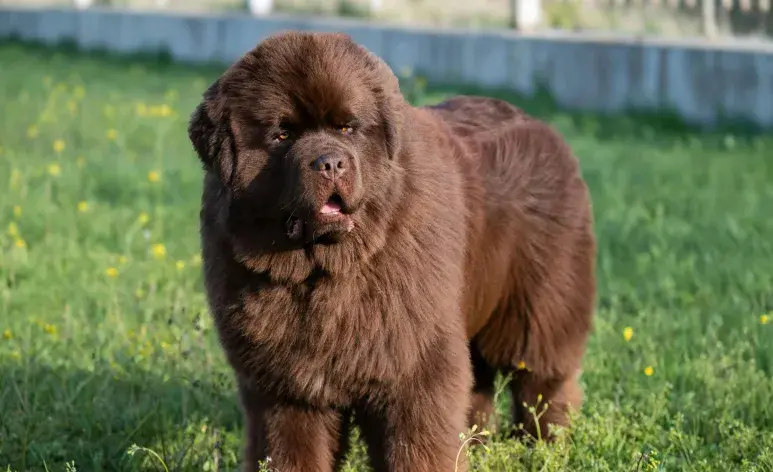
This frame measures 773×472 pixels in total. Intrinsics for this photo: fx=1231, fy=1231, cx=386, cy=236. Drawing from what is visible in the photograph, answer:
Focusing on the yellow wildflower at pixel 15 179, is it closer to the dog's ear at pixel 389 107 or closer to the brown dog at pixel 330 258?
the brown dog at pixel 330 258

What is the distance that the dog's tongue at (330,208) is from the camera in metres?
3.69

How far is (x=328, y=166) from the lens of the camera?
11.8ft

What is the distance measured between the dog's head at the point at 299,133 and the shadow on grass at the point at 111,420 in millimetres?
1100

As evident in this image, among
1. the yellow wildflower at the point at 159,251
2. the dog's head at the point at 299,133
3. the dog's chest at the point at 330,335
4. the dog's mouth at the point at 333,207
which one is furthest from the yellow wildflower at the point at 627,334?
the yellow wildflower at the point at 159,251

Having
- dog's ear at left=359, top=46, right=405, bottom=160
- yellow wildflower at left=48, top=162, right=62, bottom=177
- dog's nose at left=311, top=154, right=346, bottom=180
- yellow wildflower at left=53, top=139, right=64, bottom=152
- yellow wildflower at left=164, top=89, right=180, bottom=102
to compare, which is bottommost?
yellow wildflower at left=164, top=89, right=180, bottom=102

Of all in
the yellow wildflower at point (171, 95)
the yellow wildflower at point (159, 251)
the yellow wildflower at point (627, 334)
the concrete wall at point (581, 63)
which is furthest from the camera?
the yellow wildflower at point (171, 95)

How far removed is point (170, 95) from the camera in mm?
13094

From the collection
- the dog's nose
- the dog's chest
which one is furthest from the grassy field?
the dog's nose

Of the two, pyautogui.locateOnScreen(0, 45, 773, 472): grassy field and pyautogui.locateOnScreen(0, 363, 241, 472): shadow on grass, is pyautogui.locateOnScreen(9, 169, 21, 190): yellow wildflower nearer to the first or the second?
pyautogui.locateOnScreen(0, 45, 773, 472): grassy field

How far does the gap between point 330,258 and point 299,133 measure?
40 cm

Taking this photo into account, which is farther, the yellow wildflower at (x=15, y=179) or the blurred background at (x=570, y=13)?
the blurred background at (x=570, y=13)

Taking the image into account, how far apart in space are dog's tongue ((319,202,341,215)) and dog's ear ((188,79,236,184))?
0.33 metres

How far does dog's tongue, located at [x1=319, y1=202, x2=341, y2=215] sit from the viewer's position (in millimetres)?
3691

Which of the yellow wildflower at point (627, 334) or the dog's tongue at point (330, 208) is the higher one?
the dog's tongue at point (330, 208)
